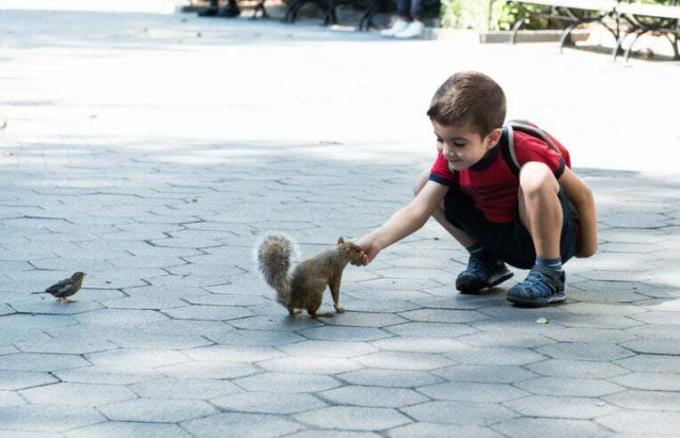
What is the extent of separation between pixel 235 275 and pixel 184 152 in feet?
10.4

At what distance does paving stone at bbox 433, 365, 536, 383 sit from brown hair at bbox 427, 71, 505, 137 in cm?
86

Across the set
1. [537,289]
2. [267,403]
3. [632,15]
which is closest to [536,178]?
[537,289]

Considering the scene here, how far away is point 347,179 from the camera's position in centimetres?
725

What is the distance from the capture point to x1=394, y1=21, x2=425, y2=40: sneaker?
17.1 m

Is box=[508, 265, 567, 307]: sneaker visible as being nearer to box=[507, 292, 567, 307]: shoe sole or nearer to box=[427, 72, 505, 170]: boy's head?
box=[507, 292, 567, 307]: shoe sole

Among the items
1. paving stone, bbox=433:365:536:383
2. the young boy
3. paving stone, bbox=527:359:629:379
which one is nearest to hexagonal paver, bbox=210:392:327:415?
paving stone, bbox=433:365:536:383

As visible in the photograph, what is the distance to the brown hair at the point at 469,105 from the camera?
4285 millimetres

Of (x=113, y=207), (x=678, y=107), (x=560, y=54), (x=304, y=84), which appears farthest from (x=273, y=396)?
(x=560, y=54)

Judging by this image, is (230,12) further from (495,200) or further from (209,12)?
(495,200)

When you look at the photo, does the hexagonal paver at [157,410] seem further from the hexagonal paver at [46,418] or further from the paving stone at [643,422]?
the paving stone at [643,422]

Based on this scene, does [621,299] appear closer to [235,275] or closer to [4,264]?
[235,275]

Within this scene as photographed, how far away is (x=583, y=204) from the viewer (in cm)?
468

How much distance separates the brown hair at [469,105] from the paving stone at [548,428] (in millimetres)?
1244

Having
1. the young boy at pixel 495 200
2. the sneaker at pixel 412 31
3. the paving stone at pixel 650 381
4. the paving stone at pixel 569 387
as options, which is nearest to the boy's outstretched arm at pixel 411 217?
the young boy at pixel 495 200
